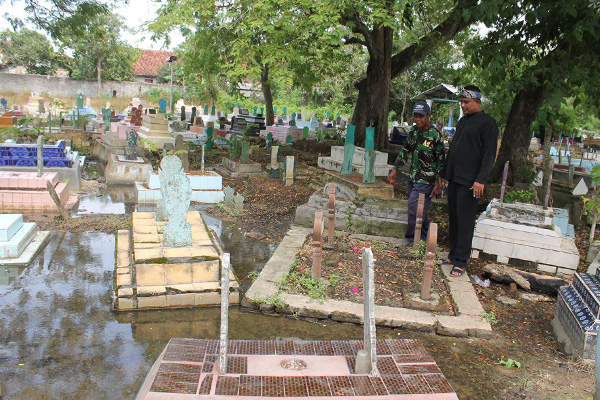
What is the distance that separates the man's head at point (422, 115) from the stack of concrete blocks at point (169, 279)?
293cm

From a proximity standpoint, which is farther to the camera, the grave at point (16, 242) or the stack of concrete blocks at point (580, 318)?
the grave at point (16, 242)

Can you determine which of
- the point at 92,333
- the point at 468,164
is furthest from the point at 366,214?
the point at 92,333

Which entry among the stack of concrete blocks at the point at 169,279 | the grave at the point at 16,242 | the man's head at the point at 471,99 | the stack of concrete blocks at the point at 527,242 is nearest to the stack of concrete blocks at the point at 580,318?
the stack of concrete blocks at the point at 527,242

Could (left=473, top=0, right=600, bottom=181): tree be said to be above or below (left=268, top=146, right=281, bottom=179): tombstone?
above

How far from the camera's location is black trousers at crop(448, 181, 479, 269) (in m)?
5.39

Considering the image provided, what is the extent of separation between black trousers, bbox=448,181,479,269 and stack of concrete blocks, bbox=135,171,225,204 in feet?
16.2

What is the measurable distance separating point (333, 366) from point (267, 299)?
5.44 feet

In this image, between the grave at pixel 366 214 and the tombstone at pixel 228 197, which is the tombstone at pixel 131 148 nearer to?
the tombstone at pixel 228 197

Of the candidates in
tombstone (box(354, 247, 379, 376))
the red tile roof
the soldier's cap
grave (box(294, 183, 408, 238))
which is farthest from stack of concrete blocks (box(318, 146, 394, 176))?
the red tile roof

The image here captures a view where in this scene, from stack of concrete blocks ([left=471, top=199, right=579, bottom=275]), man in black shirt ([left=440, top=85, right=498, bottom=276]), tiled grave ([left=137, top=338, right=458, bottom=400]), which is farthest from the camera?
stack of concrete blocks ([left=471, top=199, right=579, bottom=275])

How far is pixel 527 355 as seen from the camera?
13.1ft

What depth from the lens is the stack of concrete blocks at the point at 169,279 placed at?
4.63 m

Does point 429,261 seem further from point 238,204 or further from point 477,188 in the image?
point 238,204

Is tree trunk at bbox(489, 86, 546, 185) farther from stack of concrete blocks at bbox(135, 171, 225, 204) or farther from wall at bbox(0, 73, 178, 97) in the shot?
wall at bbox(0, 73, 178, 97)
